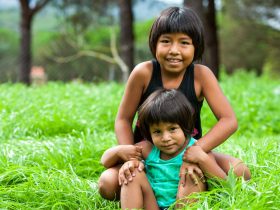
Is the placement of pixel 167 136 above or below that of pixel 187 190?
above

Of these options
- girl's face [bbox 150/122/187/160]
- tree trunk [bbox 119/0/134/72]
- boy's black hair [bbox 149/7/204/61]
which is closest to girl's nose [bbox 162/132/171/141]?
girl's face [bbox 150/122/187/160]

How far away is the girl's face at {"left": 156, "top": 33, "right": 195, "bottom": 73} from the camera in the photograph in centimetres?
296

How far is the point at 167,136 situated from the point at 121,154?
0.92 feet

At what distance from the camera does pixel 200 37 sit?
10.00 ft

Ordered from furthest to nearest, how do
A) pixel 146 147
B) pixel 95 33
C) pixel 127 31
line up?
pixel 95 33, pixel 127 31, pixel 146 147

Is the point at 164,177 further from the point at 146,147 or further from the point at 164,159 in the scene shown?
the point at 146,147

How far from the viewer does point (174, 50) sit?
2.94m

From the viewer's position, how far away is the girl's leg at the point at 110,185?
2.85 metres

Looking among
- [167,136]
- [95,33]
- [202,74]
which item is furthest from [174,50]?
[95,33]

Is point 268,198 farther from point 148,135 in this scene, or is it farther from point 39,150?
point 39,150

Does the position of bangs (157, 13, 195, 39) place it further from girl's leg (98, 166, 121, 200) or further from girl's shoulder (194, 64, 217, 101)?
girl's leg (98, 166, 121, 200)

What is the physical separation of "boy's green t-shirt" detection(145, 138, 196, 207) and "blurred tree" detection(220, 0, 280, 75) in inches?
589

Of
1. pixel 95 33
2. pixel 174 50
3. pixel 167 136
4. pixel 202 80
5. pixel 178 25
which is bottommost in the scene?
pixel 95 33

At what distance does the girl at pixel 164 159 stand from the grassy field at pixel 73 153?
0.13 meters
